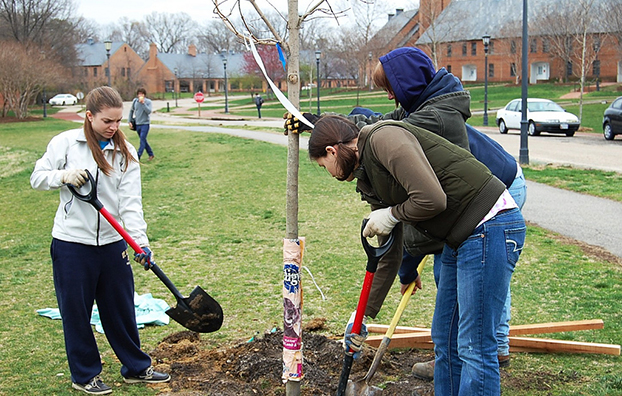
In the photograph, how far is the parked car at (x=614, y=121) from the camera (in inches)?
833

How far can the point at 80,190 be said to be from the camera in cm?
385

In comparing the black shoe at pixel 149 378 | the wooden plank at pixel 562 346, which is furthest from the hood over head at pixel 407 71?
the black shoe at pixel 149 378

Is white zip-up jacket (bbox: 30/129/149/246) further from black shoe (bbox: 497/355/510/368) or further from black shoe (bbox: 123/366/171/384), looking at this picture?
black shoe (bbox: 497/355/510/368)

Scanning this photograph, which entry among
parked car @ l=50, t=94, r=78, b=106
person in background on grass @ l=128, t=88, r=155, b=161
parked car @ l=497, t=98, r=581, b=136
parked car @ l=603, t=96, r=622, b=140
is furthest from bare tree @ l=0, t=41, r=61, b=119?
parked car @ l=603, t=96, r=622, b=140

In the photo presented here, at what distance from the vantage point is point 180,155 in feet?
60.6

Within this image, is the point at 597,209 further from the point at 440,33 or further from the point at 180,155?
the point at 440,33

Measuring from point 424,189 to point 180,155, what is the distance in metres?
16.4

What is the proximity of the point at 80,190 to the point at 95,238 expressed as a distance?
11.9 inches

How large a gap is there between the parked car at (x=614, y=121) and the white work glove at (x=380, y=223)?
20.7 metres

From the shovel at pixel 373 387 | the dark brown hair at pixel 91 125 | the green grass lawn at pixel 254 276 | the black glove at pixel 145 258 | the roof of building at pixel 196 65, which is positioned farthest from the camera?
the roof of building at pixel 196 65

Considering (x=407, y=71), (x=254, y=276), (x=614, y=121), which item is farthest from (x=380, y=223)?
(x=614, y=121)

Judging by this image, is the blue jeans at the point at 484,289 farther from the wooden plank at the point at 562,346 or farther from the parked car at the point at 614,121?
the parked car at the point at 614,121

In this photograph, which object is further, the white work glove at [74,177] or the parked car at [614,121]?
the parked car at [614,121]

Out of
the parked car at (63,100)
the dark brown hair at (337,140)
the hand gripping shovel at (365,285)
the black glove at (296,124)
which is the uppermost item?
the parked car at (63,100)
